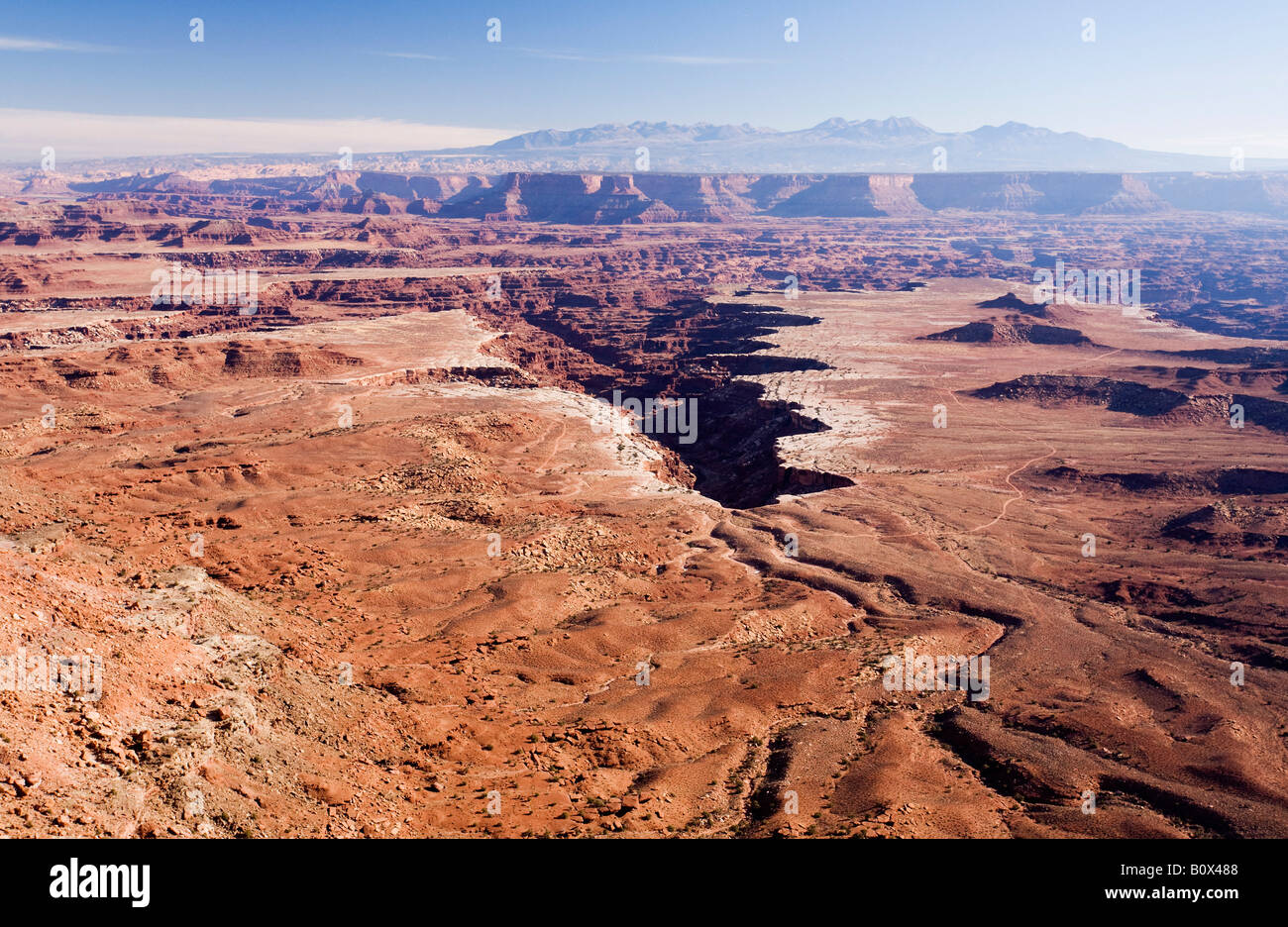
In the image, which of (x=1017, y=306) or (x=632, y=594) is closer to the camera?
(x=632, y=594)

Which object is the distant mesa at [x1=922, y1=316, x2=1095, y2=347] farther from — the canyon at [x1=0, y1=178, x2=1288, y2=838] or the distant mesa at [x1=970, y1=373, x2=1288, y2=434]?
the distant mesa at [x1=970, y1=373, x2=1288, y2=434]

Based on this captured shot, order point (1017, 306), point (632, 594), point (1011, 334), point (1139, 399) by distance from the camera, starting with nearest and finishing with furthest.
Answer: point (632, 594)
point (1139, 399)
point (1011, 334)
point (1017, 306)

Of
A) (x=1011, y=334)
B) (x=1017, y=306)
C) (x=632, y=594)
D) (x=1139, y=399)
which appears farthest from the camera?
(x=1017, y=306)

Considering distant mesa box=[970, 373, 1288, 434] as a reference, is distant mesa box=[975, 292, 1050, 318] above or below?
above

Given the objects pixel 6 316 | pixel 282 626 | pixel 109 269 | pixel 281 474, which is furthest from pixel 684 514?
pixel 109 269

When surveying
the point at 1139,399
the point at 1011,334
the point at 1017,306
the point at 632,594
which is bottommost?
the point at 632,594

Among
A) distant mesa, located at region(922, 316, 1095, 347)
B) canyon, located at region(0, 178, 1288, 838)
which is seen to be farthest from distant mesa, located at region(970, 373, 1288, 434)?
distant mesa, located at region(922, 316, 1095, 347)

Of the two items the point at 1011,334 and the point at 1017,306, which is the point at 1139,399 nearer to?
the point at 1011,334

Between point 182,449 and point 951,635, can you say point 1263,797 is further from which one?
point 182,449

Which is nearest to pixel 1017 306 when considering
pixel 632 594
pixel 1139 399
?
pixel 1139 399

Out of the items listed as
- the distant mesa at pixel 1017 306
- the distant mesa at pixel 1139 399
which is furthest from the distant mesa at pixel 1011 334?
the distant mesa at pixel 1139 399

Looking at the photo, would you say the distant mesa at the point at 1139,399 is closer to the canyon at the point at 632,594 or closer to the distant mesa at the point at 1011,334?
the canyon at the point at 632,594
